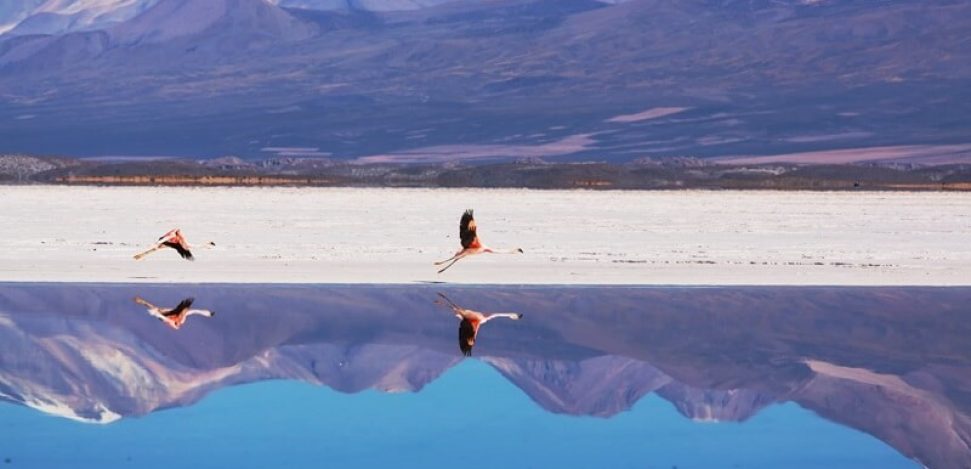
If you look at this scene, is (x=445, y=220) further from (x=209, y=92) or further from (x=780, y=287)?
(x=209, y=92)

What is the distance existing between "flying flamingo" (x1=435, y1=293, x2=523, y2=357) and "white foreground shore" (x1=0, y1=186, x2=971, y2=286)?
3.15m

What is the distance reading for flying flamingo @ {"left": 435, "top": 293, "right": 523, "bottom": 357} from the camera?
41.5 ft

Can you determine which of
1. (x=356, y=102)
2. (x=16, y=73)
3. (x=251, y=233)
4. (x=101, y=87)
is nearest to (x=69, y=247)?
(x=251, y=233)

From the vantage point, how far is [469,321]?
14.1 metres

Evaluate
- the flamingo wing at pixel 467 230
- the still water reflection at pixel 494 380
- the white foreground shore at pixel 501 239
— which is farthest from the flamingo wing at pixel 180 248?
the flamingo wing at pixel 467 230

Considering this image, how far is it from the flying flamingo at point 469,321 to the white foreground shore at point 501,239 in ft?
10.3

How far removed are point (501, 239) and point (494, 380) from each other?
1371cm

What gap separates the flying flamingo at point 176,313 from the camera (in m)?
13.9

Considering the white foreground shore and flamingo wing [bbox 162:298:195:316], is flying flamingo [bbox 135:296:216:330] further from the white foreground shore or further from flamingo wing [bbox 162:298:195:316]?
the white foreground shore

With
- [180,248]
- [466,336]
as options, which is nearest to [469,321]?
[466,336]

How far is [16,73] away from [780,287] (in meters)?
93.0

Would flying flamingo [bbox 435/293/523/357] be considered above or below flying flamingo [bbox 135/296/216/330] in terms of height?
below

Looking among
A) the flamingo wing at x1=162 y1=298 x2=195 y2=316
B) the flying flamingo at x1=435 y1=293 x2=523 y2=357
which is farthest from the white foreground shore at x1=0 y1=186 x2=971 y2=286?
the flying flamingo at x1=435 y1=293 x2=523 y2=357

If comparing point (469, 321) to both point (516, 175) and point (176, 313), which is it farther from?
point (516, 175)
